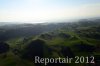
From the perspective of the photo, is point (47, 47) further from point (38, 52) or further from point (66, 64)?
point (66, 64)

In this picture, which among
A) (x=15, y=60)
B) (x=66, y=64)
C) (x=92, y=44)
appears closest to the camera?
(x=66, y=64)

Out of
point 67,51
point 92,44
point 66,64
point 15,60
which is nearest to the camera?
point 66,64

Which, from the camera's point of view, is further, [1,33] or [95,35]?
[1,33]

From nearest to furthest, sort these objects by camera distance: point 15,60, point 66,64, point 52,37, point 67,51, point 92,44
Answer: point 66,64, point 15,60, point 67,51, point 92,44, point 52,37

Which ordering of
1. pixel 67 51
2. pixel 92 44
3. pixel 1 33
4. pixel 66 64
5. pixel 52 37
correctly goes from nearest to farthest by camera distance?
pixel 66 64, pixel 67 51, pixel 92 44, pixel 52 37, pixel 1 33

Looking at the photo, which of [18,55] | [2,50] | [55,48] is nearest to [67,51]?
[55,48]

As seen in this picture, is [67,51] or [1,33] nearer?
[67,51]

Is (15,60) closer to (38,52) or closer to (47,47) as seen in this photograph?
(38,52)

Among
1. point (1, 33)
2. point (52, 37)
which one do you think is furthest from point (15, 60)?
point (1, 33)
